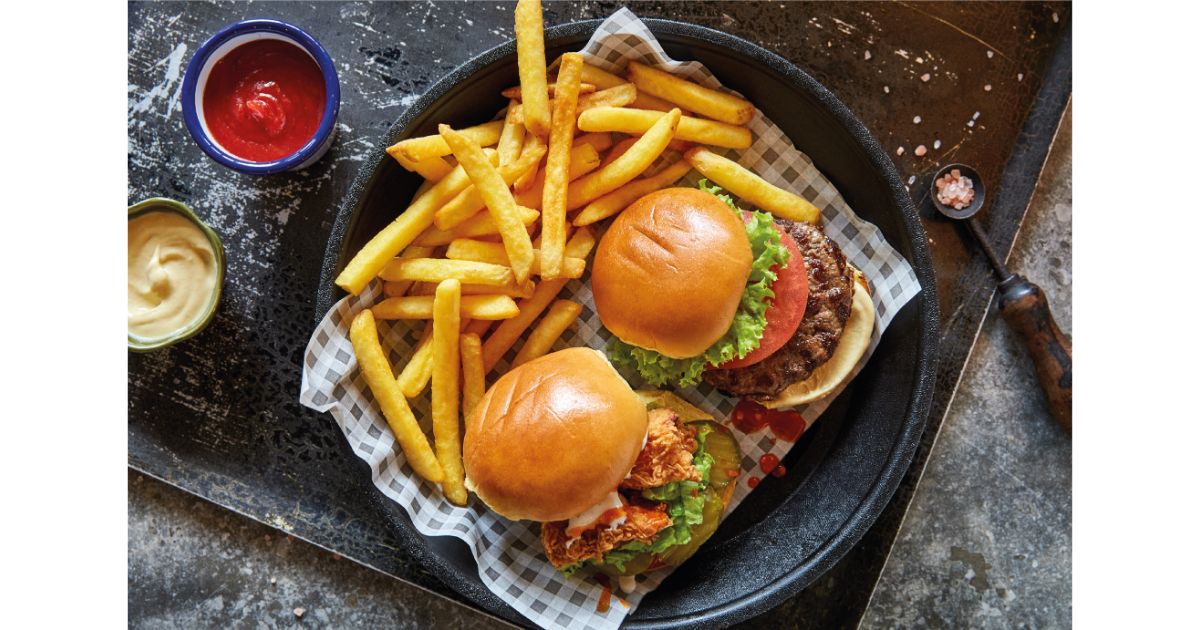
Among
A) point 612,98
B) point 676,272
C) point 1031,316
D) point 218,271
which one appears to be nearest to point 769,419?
point 676,272

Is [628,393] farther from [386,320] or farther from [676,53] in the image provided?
[676,53]

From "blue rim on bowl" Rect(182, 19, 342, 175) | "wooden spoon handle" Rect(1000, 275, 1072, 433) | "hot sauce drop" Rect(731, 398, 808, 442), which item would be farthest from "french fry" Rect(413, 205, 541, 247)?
"wooden spoon handle" Rect(1000, 275, 1072, 433)

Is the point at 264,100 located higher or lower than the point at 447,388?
higher

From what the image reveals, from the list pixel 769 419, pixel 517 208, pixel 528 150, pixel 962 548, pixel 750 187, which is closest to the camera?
pixel 517 208

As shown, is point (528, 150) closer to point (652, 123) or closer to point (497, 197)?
point (497, 197)

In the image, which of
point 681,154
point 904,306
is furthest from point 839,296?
point 681,154

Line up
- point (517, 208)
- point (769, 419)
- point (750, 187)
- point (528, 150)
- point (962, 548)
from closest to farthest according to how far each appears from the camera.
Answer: point (517, 208) → point (528, 150) → point (750, 187) → point (769, 419) → point (962, 548)
